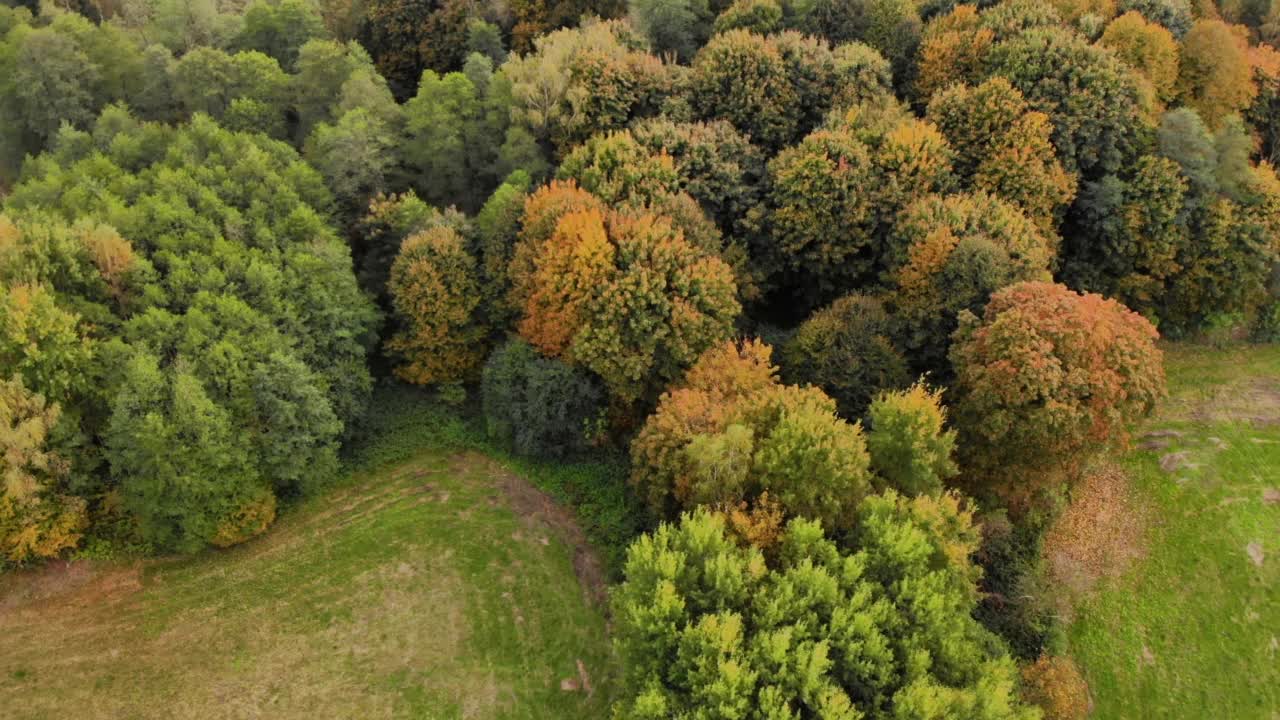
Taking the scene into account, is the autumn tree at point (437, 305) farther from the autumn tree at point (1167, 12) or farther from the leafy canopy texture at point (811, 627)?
the autumn tree at point (1167, 12)

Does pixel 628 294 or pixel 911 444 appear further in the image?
pixel 628 294

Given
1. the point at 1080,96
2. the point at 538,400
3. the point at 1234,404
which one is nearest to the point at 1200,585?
the point at 1234,404

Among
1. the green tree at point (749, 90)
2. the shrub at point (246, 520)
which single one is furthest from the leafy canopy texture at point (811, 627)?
the green tree at point (749, 90)

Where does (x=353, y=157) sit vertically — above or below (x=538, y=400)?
above

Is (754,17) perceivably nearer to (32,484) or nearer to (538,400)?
(538,400)

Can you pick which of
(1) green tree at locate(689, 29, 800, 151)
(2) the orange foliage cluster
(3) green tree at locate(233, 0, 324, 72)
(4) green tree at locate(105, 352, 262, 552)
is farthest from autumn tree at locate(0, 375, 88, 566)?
(1) green tree at locate(689, 29, 800, 151)

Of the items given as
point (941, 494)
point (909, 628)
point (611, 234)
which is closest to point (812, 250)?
point (611, 234)

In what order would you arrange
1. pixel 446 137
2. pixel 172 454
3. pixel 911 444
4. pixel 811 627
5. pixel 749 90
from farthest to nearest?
pixel 446 137
pixel 749 90
pixel 172 454
pixel 911 444
pixel 811 627

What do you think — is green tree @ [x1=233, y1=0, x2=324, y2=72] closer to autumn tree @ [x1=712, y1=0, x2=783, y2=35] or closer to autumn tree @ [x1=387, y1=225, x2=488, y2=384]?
autumn tree @ [x1=387, y1=225, x2=488, y2=384]
